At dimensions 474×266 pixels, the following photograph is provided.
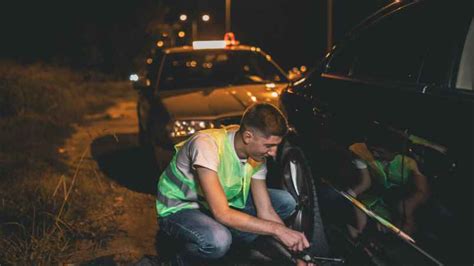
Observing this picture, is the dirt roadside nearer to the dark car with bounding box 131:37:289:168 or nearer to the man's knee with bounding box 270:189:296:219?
the dark car with bounding box 131:37:289:168

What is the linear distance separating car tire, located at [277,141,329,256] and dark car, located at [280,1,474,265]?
0.34ft

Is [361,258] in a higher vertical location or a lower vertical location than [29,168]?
higher

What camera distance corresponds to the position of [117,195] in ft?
19.8

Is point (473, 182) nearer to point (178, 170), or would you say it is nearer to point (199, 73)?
point (178, 170)

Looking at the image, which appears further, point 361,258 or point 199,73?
point 199,73

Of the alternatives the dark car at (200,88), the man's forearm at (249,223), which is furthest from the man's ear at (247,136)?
the dark car at (200,88)

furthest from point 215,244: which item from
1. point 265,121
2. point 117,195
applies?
point 117,195

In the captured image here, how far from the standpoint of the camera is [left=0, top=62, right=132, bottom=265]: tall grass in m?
4.18

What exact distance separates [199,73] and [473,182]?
17.3ft

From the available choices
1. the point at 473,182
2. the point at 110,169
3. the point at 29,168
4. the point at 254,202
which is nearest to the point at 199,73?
the point at 110,169

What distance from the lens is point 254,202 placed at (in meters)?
3.72

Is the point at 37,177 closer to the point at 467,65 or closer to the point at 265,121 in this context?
the point at 265,121

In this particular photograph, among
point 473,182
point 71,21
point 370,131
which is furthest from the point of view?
point 71,21

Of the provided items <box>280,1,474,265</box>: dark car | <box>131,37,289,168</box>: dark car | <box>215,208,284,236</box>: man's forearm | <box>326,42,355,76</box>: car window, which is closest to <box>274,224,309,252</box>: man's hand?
<box>215,208,284,236</box>: man's forearm
